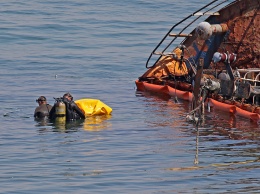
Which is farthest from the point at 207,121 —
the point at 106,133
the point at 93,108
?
the point at 93,108

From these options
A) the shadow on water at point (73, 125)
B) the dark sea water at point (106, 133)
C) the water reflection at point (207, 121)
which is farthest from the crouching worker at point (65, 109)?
the water reflection at point (207, 121)

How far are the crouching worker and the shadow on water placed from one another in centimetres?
15

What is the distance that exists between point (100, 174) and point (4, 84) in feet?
44.2

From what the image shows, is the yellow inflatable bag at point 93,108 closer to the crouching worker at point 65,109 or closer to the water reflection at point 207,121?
the crouching worker at point 65,109

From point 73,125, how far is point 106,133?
1.33m

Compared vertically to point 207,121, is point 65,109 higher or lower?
higher

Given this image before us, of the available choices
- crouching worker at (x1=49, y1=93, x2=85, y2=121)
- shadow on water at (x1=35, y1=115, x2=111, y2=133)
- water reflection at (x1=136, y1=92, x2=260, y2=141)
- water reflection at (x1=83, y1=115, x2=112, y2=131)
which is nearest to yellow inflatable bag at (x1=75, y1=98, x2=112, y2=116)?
water reflection at (x1=83, y1=115, x2=112, y2=131)

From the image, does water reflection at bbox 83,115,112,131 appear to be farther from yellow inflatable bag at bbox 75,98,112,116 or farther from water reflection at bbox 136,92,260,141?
water reflection at bbox 136,92,260,141

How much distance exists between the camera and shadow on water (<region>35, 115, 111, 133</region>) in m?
22.0

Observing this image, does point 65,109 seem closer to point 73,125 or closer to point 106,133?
point 73,125

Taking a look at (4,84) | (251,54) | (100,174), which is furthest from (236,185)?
(4,84)

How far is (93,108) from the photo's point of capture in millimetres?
23922

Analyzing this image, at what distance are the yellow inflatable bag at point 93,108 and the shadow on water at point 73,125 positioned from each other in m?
0.31

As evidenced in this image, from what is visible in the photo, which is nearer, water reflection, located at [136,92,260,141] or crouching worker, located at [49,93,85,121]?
water reflection, located at [136,92,260,141]
